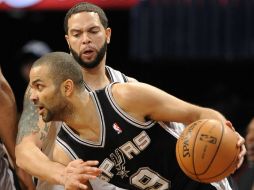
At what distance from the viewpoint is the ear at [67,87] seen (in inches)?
198

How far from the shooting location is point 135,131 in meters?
5.07

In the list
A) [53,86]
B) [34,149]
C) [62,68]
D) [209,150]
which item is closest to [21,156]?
[34,149]

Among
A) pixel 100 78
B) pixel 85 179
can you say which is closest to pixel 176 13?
pixel 100 78

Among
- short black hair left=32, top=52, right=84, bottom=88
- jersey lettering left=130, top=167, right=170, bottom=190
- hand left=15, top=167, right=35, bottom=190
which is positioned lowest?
hand left=15, top=167, right=35, bottom=190

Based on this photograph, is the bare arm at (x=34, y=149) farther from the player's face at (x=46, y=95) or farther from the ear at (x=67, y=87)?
the ear at (x=67, y=87)

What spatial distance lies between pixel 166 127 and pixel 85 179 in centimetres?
76

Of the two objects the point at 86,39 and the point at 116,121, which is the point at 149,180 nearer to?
the point at 116,121

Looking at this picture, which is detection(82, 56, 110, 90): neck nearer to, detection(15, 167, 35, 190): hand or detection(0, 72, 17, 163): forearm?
detection(0, 72, 17, 163): forearm

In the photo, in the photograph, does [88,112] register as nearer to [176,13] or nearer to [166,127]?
[166,127]

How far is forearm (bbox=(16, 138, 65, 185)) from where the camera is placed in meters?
4.84

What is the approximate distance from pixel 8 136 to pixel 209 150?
1304 millimetres

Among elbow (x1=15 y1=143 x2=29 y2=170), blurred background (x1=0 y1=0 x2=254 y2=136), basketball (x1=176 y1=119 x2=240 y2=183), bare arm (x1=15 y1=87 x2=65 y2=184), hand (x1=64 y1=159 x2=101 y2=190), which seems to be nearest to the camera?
hand (x1=64 y1=159 x2=101 y2=190)

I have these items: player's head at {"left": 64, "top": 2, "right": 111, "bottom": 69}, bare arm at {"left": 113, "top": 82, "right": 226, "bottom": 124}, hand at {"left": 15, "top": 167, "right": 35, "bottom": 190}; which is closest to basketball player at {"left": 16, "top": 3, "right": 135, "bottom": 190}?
player's head at {"left": 64, "top": 2, "right": 111, "bottom": 69}

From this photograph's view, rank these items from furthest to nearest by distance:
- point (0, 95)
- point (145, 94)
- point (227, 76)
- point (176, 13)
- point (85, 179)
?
1. point (227, 76)
2. point (176, 13)
3. point (0, 95)
4. point (145, 94)
5. point (85, 179)
